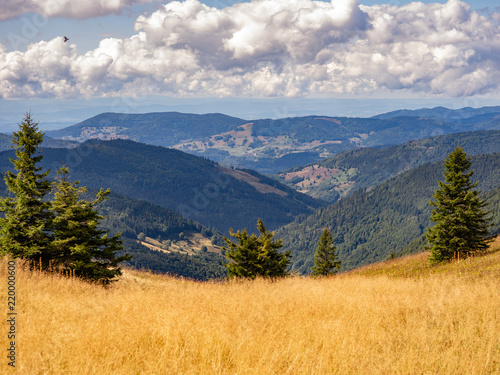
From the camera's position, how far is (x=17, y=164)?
21719mm

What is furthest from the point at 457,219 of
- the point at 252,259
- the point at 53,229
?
the point at 53,229

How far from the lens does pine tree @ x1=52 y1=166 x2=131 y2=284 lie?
19672mm

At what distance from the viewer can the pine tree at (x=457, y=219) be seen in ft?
107

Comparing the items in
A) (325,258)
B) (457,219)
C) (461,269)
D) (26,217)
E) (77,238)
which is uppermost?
(26,217)

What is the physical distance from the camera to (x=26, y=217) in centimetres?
2002

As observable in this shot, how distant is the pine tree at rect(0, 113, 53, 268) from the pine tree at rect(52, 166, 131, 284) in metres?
0.57

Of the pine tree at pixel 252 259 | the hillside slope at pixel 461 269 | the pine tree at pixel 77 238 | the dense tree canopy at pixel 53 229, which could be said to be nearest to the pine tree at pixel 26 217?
the dense tree canopy at pixel 53 229

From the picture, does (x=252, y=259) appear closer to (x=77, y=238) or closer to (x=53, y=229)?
(x=77, y=238)

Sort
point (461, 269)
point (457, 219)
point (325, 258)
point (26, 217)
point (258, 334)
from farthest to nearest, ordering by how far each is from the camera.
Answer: point (325, 258) < point (457, 219) < point (461, 269) < point (26, 217) < point (258, 334)

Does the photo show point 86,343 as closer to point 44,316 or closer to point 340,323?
point 44,316

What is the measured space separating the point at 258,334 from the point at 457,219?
3182 centimetres

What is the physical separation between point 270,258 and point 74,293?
Answer: 86.2ft

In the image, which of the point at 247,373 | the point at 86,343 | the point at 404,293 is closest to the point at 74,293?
the point at 86,343

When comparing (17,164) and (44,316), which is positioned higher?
(17,164)
